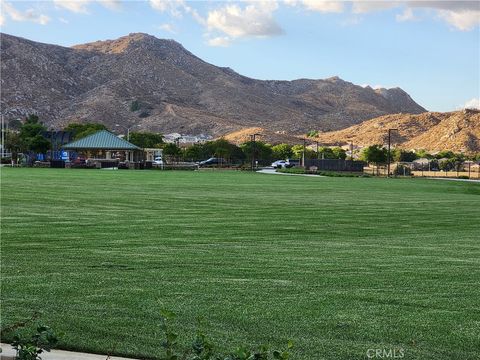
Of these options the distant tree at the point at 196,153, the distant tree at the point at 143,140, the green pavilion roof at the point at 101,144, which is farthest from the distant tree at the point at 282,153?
the green pavilion roof at the point at 101,144

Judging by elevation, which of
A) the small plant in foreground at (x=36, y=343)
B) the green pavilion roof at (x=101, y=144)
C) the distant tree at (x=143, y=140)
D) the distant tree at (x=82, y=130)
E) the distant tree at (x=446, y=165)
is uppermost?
the distant tree at (x=82, y=130)

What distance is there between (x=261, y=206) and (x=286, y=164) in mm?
89163

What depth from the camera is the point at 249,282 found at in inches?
423

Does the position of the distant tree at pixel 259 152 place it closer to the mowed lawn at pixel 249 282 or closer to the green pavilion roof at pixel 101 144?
the green pavilion roof at pixel 101 144

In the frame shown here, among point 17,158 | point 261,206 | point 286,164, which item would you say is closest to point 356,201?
point 261,206

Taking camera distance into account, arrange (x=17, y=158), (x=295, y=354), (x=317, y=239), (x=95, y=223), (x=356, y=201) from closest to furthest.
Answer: (x=295, y=354) < (x=317, y=239) < (x=95, y=223) < (x=356, y=201) < (x=17, y=158)

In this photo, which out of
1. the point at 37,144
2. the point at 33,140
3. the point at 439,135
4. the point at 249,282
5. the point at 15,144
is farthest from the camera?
the point at 439,135

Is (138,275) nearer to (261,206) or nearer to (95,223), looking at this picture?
(95,223)

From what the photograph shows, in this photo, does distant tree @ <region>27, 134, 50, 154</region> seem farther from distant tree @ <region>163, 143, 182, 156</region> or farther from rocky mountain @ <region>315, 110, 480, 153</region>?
rocky mountain @ <region>315, 110, 480, 153</region>

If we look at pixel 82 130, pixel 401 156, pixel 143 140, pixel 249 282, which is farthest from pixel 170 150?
pixel 249 282

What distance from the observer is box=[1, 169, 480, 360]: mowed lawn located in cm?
776

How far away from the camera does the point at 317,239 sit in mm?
17000

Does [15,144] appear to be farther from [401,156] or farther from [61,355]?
[61,355]

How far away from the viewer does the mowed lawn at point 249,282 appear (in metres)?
7.76
